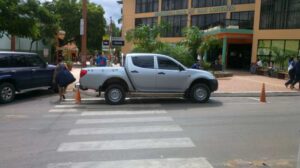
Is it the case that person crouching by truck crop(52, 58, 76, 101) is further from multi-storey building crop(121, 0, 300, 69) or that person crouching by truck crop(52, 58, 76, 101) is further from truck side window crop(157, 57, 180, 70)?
multi-storey building crop(121, 0, 300, 69)

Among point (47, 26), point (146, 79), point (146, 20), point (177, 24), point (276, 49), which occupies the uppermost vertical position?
point (146, 20)

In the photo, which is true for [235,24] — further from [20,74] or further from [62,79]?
[20,74]

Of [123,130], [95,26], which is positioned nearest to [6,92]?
[123,130]

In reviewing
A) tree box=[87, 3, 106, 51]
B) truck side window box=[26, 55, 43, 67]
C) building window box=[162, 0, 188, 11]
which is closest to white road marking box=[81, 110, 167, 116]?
truck side window box=[26, 55, 43, 67]

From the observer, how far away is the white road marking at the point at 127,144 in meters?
8.38

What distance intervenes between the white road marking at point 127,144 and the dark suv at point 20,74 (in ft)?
24.3

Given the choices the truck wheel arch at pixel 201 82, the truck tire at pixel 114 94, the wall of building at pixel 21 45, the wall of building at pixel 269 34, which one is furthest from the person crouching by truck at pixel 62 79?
the wall of building at pixel 269 34

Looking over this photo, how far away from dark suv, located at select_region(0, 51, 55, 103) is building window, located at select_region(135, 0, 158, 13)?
44610 millimetres

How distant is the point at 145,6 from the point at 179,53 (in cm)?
3538

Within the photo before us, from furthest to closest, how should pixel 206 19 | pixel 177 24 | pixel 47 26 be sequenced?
pixel 177 24 → pixel 206 19 → pixel 47 26

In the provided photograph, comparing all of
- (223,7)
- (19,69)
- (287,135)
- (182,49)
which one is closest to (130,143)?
(287,135)

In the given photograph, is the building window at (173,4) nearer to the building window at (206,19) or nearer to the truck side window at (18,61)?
the building window at (206,19)

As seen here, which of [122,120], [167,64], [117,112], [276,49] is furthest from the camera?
[276,49]

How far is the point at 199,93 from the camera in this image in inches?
617
